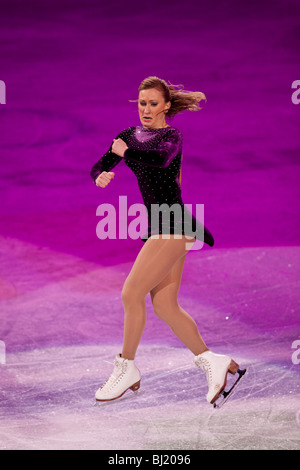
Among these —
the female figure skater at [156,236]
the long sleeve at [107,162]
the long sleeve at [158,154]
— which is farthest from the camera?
the long sleeve at [107,162]

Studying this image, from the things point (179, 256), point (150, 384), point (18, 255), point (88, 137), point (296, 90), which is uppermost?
point (296, 90)

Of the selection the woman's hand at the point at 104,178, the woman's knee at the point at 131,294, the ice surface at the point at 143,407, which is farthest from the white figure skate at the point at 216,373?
the woman's hand at the point at 104,178

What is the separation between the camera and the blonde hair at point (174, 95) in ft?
13.8

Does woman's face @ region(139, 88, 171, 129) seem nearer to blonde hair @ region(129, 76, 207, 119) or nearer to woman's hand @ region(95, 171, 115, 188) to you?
blonde hair @ region(129, 76, 207, 119)

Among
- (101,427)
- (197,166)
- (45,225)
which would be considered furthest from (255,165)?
(101,427)

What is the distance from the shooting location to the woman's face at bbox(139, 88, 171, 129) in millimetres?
4180

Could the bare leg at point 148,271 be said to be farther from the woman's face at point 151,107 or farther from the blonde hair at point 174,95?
the blonde hair at point 174,95

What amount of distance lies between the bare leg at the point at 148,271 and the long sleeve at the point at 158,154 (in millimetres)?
431

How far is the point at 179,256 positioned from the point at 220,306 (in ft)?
6.81

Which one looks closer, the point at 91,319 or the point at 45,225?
the point at 91,319

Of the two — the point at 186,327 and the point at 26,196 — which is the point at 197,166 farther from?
the point at 186,327

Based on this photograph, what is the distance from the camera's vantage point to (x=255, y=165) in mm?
6766
